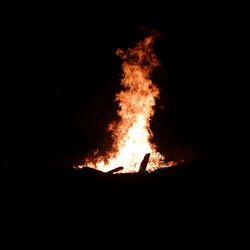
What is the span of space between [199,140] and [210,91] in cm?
165

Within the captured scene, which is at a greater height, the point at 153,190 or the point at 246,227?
the point at 153,190

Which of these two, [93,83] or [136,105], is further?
[93,83]

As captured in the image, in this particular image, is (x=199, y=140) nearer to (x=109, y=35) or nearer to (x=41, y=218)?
(x=109, y=35)

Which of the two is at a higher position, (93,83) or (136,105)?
(93,83)

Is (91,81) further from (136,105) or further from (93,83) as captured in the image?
(136,105)

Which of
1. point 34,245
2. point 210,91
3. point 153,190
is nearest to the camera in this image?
point 34,245

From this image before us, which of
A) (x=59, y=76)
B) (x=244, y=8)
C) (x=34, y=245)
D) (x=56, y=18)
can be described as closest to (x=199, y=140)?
(x=244, y=8)

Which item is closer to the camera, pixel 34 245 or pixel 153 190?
pixel 34 245

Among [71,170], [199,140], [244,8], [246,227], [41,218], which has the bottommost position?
[246,227]

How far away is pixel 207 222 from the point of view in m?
4.91

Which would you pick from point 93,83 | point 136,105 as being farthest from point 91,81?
point 136,105

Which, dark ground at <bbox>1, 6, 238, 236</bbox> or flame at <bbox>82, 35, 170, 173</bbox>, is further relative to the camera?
dark ground at <bbox>1, 6, 238, 236</bbox>

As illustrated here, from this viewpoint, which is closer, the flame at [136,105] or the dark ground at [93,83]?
the flame at [136,105]

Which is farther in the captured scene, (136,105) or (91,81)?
(91,81)
